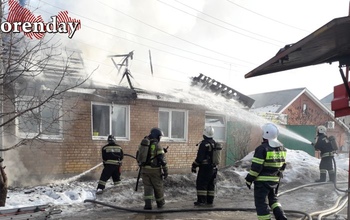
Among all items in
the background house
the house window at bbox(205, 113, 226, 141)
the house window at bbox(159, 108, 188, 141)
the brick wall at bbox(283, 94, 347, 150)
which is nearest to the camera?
the house window at bbox(159, 108, 188, 141)

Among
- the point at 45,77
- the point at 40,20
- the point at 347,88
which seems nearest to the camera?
the point at 347,88

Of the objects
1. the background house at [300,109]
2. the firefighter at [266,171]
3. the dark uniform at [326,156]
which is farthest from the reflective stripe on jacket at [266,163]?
the background house at [300,109]

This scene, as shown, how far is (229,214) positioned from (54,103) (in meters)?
5.10

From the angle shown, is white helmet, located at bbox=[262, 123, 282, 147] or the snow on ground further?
the snow on ground

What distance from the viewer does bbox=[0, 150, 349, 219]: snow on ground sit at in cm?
686

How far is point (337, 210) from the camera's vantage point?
607 cm

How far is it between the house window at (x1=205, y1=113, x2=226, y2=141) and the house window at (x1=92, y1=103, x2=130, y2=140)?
3899mm

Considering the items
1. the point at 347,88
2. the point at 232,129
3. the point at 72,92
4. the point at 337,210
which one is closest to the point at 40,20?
the point at 72,92

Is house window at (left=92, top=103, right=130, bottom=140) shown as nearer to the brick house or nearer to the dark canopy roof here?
the brick house

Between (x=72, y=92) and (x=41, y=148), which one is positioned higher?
(x=72, y=92)

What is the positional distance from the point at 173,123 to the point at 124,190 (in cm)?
403

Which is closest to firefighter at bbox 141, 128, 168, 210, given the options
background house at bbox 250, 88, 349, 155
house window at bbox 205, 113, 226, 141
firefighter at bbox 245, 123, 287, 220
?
firefighter at bbox 245, 123, 287, 220

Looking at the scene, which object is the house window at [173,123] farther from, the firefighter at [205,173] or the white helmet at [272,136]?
the white helmet at [272,136]

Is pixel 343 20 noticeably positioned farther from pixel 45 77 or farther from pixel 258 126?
pixel 258 126
